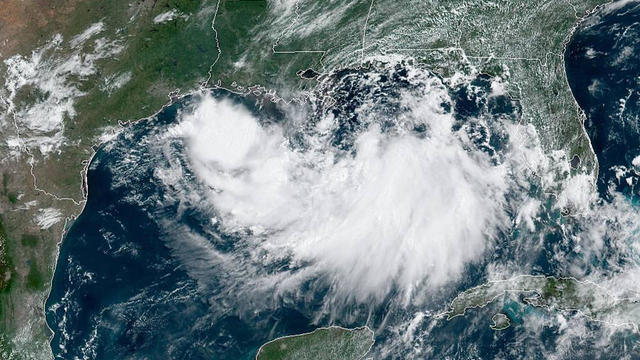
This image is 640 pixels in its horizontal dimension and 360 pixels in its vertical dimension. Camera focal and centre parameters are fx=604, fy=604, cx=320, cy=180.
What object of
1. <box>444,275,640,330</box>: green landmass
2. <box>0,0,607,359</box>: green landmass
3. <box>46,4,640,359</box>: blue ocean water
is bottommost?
<box>444,275,640,330</box>: green landmass

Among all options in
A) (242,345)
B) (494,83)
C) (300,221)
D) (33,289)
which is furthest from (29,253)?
(494,83)

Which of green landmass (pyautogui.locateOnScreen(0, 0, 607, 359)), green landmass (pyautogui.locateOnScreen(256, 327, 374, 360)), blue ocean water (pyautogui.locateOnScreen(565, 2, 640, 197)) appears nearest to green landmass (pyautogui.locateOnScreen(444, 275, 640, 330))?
green landmass (pyautogui.locateOnScreen(256, 327, 374, 360))

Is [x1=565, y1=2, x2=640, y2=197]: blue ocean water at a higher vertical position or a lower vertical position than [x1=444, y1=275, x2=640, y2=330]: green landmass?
higher

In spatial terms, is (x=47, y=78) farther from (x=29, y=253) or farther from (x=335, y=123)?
(x=335, y=123)

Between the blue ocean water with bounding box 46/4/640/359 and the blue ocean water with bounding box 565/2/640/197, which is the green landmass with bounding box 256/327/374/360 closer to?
the blue ocean water with bounding box 46/4/640/359

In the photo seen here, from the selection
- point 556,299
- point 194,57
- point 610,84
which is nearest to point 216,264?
point 194,57

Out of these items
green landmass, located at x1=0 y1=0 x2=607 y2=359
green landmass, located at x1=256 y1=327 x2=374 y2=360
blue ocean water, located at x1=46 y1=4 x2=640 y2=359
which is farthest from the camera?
green landmass, located at x1=0 y1=0 x2=607 y2=359

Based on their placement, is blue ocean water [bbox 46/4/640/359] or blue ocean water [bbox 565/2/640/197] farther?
blue ocean water [bbox 565/2/640/197]
